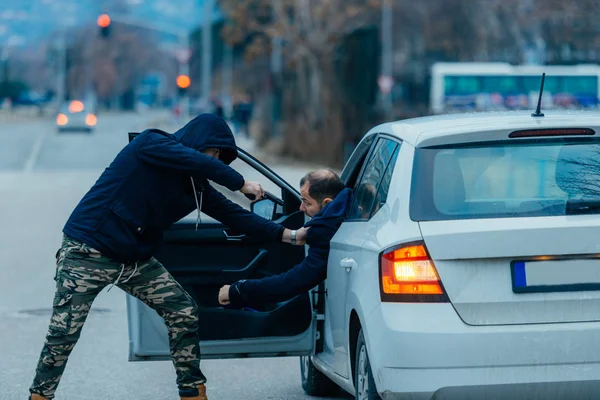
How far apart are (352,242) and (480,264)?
33.2 inches

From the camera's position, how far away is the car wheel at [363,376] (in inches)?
204

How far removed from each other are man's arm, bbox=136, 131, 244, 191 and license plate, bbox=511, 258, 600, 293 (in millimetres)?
1545

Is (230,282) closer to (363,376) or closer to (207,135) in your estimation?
(207,135)

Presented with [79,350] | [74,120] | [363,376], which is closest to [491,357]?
[363,376]

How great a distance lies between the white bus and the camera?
56.8m

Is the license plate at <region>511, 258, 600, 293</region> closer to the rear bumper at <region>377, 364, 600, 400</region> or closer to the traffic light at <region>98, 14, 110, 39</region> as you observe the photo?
the rear bumper at <region>377, 364, 600, 400</region>

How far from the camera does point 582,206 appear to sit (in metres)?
4.93

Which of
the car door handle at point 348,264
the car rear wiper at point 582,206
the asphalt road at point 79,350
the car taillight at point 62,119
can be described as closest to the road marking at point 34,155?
the car taillight at point 62,119

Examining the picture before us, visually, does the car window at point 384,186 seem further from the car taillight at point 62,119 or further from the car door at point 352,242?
the car taillight at point 62,119

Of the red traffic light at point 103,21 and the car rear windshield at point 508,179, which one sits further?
the red traffic light at point 103,21

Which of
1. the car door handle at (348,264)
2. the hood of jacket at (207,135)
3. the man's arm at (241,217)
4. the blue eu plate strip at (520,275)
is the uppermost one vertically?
the hood of jacket at (207,135)

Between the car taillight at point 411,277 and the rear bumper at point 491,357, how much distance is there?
0.15 ft

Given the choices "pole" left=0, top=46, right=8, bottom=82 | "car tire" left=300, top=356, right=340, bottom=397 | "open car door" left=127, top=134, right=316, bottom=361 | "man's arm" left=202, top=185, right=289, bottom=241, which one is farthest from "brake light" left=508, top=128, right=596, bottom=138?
"pole" left=0, top=46, right=8, bottom=82

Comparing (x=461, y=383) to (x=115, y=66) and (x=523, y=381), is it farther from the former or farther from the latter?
(x=115, y=66)
